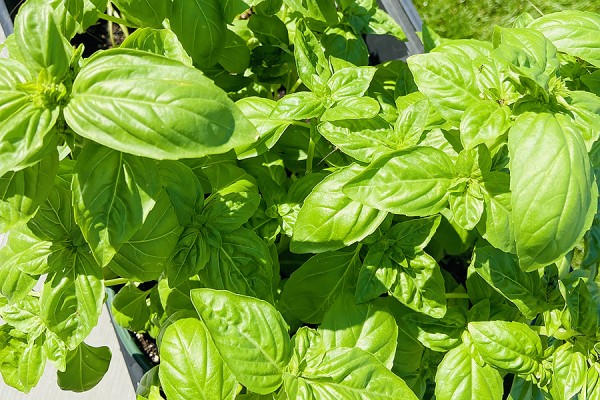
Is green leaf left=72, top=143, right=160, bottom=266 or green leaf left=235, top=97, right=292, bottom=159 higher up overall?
green leaf left=72, top=143, right=160, bottom=266

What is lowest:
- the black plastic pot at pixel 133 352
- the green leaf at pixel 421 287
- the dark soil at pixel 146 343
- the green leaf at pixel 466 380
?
the dark soil at pixel 146 343

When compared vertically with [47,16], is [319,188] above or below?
below

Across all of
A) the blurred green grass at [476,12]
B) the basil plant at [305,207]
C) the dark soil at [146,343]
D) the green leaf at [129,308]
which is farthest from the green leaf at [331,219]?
the blurred green grass at [476,12]

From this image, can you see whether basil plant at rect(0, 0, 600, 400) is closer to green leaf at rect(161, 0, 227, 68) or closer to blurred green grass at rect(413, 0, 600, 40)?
green leaf at rect(161, 0, 227, 68)

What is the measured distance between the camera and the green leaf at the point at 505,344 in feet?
3.00

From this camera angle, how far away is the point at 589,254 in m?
1.08

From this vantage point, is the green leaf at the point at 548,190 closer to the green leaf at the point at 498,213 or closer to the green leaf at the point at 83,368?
the green leaf at the point at 498,213

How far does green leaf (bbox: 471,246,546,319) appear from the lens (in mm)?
962

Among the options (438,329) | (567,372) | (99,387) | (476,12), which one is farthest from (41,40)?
(476,12)

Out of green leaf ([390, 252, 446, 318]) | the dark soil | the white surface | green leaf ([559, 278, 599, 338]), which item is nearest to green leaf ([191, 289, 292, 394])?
green leaf ([390, 252, 446, 318])

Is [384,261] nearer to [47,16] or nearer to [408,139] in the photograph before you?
[408,139]

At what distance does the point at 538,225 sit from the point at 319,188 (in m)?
0.36

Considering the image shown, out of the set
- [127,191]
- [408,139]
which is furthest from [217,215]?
[408,139]

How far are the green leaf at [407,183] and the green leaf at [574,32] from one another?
0.83 ft
